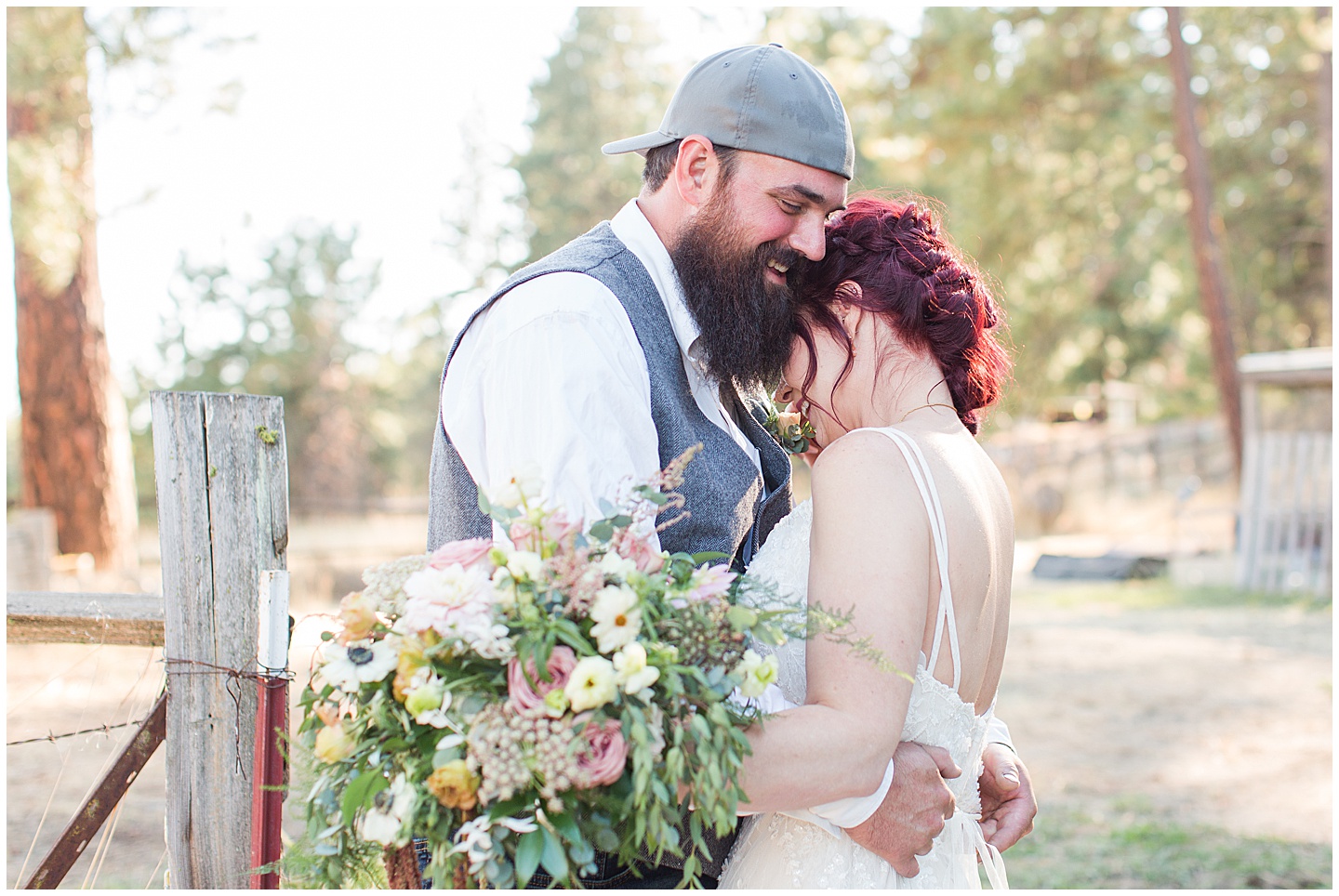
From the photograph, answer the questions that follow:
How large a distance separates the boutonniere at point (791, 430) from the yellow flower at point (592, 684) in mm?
1171

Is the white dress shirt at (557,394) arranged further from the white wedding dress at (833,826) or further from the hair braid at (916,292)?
the hair braid at (916,292)

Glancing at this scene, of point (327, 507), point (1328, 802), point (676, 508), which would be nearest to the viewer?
point (676, 508)

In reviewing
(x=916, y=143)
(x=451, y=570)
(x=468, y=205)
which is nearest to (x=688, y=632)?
(x=451, y=570)

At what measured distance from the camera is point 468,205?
28672 mm

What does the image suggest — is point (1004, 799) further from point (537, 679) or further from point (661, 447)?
point (537, 679)

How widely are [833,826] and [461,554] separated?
37.2 inches

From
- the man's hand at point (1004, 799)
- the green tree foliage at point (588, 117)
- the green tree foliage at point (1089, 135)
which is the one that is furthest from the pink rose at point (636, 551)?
the green tree foliage at point (588, 117)

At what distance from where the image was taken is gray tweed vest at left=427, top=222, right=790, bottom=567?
6.38 feet

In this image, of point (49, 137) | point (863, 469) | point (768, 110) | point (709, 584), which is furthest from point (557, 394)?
point (49, 137)

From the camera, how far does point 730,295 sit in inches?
84.5

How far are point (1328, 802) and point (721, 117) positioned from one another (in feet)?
17.4

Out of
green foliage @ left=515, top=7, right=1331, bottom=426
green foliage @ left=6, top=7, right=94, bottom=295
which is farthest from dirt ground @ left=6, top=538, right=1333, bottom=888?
green foliage @ left=515, top=7, right=1331, bottom=426

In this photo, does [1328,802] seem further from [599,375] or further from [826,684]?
[599,375]

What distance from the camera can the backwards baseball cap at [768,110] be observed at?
209 centimetres
